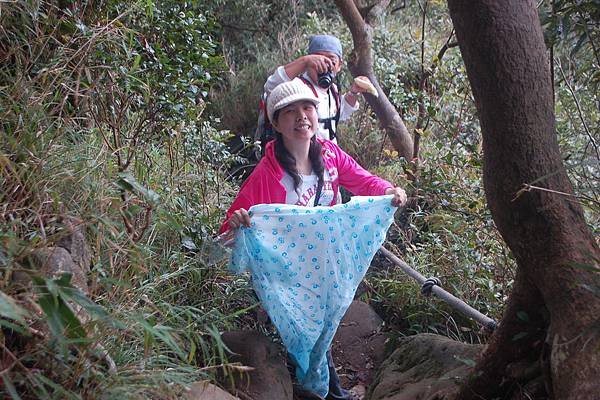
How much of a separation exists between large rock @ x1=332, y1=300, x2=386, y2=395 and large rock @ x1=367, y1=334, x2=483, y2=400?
0.62m

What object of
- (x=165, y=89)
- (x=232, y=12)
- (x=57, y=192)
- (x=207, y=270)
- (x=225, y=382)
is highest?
(x=232, y=12)

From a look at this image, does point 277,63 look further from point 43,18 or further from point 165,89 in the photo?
point 43,18

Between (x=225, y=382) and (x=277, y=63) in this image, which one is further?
(x=277, y=63)

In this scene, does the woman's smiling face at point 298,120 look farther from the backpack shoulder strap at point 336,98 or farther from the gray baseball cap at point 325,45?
the gray baseball cap at point 325,45

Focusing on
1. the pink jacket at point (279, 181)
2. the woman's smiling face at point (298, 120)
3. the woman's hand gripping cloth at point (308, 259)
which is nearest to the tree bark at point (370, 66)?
the pink jacket at point (279, 181)

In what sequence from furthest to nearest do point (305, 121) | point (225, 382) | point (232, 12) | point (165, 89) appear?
point (232, 12) → point (165, 89) → point (305, 121) → point (225, 382)

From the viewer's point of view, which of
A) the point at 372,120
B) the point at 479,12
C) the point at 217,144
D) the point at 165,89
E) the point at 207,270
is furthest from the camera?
the point at 372,120

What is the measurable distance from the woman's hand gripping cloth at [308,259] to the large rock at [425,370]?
0.40 meters

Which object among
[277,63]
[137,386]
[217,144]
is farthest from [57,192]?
[277,63]

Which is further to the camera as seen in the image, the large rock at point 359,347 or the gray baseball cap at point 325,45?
the gray baseball cap at point 325,45

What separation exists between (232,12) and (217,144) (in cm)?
572

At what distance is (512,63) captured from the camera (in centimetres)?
274

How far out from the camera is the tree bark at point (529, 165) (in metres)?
2.62

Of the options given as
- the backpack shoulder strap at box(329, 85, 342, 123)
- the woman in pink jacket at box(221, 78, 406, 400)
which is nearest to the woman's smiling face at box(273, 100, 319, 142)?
the woman in pink jacket at box(221, 78, 406, 400)
